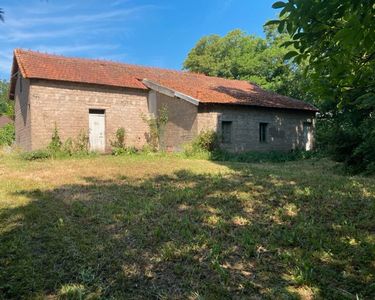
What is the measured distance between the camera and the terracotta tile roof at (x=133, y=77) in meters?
18.3

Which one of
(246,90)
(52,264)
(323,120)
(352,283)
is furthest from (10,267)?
(323,120)

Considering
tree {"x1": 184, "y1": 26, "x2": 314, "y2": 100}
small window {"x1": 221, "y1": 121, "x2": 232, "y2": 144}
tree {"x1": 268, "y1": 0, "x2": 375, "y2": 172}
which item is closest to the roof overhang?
small window {"x1": 221, "y1": 121, "x2": 232, "y2": 144}

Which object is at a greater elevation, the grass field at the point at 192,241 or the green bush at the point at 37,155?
the green bush at the point at 37,155

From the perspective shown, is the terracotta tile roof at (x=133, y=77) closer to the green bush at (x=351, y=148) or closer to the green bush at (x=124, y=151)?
the green bush at (x=124, y=151)

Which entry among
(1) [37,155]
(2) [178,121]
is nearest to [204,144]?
(2) [178,121]

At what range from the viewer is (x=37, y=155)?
52.4 ft

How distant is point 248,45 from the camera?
125 feet

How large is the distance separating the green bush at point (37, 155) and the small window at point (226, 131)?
26.8 feet

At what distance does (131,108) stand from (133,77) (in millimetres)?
2023

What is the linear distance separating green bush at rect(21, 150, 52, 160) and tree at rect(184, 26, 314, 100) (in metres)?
20.8

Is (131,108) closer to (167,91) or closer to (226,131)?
(167,91)

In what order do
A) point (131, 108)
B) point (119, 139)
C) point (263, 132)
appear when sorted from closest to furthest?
point (119, 139) < point (131, 108) < point (263, 132)

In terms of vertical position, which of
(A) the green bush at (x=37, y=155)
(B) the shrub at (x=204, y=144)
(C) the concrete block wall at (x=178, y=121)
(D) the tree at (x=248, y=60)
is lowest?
(A) the green bush at (x=37, y=155)

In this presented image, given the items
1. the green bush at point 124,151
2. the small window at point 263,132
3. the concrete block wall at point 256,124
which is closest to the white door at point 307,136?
the concrete block wall at point 256,124
